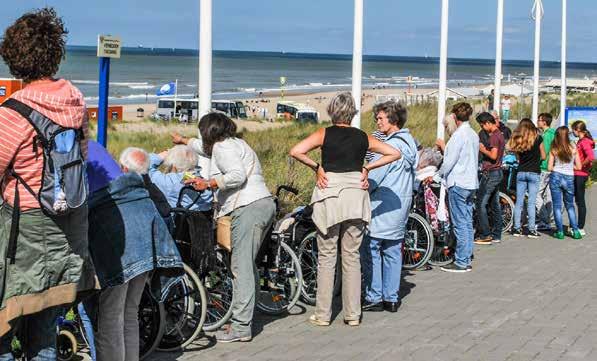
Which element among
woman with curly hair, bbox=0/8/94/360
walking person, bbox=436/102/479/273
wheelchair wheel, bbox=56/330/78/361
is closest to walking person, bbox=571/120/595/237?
walking person, bbox=436/102/479/273

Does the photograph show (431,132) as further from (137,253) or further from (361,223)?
(137,253)

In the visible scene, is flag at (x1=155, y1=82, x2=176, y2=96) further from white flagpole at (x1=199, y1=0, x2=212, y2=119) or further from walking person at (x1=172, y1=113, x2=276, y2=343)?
walking person at (x1=172, y1=113, x2=276, y2=343)

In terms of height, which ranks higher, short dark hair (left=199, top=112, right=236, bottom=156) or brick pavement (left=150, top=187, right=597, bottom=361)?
short dark hair (left=199, top=112, right=236, bottom=156)

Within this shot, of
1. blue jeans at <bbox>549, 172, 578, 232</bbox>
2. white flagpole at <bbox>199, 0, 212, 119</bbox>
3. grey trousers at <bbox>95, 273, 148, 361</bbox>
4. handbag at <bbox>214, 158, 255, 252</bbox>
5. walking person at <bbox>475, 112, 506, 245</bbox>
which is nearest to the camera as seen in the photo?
grey trousers at <bbox>95, 273, 148, 361</bbox>

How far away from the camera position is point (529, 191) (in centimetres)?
1277

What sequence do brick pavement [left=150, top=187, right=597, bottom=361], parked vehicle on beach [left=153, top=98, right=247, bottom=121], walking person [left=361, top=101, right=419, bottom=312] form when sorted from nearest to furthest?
brick pavement [left=150, top=187, right=597, bottom=361] < walking person [left=361, top=101, right=419, bottom=312] < parked vehicle on beach [left=153, top=98, right=247, bottom=121]

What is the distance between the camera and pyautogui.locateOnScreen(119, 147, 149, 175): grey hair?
20.0ft

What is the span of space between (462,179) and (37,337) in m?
6.83

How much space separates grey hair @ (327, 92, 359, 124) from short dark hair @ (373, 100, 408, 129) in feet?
3.09

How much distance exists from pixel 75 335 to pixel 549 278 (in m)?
5.67

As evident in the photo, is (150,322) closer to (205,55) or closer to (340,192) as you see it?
(340,192)

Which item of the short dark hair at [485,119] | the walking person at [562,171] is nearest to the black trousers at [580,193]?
the walking person at [562,171]

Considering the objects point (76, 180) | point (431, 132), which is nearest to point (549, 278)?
point (76, 180)

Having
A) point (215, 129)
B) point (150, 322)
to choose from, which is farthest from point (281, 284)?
point (150, 322)
